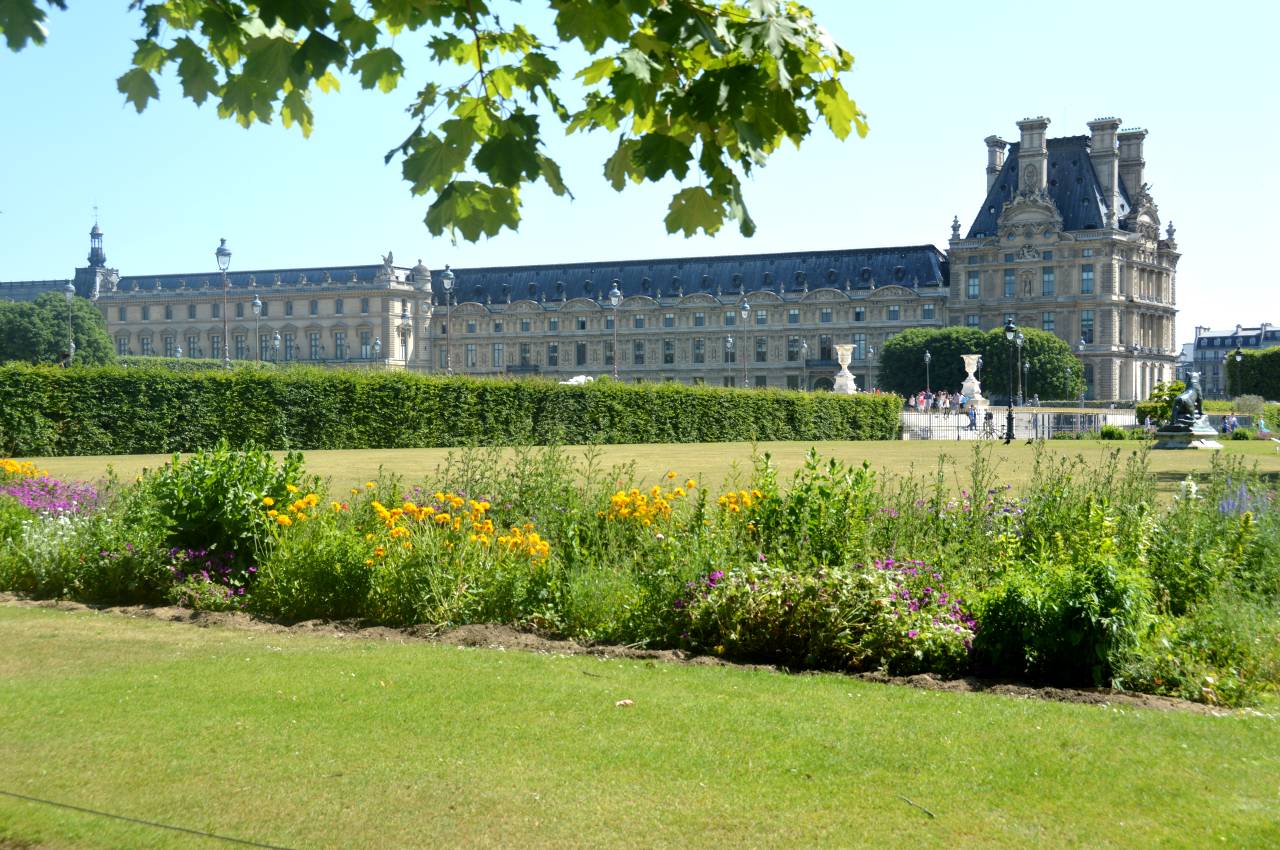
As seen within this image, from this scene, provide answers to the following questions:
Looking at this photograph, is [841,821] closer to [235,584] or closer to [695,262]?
[235,584]

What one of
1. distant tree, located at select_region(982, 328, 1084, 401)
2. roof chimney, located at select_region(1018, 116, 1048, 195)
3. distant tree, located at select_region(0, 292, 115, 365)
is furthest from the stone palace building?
distant tree, located at select_region(0, 292, 115, 365)

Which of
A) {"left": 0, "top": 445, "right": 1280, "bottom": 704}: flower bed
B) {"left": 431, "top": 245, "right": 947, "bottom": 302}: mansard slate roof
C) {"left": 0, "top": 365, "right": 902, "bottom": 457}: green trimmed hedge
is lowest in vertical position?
{"left": 0, "top": 445, "right": 1280, "bottom": 704}: flower bed

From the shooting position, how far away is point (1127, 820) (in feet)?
13.6

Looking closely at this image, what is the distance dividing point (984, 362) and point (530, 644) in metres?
73.5

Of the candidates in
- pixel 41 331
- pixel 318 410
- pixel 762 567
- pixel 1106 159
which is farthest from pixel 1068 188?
pixel 762 567

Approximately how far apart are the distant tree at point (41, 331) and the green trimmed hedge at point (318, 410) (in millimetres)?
55408

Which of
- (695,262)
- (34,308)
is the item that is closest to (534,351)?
(695,262)

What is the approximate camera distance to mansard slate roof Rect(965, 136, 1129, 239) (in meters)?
89.9

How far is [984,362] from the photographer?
76688 millimetres

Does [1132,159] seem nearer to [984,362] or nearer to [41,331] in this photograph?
[984,362]

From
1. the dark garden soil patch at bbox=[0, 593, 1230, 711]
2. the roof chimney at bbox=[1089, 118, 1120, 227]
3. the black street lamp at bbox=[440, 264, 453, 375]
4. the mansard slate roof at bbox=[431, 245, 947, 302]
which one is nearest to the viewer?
the dark garden soil patch at bbox=[0, 593, 1230, 711]

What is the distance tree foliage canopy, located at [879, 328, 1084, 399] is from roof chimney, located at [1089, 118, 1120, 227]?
1765 centimetres

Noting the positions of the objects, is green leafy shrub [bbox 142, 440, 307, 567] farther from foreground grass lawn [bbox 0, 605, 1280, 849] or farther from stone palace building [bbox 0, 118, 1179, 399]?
stone palace building [bbox 0, 118, 1179, 399]

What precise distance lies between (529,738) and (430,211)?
237 cm
